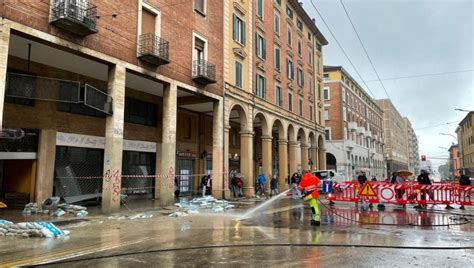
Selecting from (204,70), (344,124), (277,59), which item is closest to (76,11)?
(204,70)

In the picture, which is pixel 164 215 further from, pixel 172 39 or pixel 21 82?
pixel 172 39

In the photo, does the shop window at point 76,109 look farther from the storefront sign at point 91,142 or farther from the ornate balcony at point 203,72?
the ornate balcony at point 203,72

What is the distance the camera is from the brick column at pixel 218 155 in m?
23.1

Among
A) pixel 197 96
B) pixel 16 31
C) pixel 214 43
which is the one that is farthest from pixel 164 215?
pixel 214 43

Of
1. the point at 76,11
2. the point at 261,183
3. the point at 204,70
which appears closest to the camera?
the point at 76,11

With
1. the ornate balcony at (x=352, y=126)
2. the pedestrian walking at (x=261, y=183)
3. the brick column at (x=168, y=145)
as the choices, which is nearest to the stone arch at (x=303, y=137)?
the pedestrian walking at (x=261, y=183)

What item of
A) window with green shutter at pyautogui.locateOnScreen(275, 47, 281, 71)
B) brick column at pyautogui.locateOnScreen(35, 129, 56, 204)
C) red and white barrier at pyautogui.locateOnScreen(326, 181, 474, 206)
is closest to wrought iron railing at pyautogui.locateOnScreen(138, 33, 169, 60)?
brick column at pyautogui.locateOnScreen(35, 129, 56, 204)

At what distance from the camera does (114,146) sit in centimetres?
1602

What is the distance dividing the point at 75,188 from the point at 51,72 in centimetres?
552

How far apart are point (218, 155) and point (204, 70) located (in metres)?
5.27

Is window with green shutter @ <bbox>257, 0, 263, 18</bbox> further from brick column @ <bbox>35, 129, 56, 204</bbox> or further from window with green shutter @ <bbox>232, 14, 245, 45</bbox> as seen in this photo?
brick column @ <bbox>35, 129, 56, 204</bbox>

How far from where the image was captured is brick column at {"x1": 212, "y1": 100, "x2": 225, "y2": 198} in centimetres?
2313

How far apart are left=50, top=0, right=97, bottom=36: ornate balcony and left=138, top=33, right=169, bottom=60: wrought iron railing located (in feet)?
9.77

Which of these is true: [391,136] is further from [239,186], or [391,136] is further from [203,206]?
[203,206]
